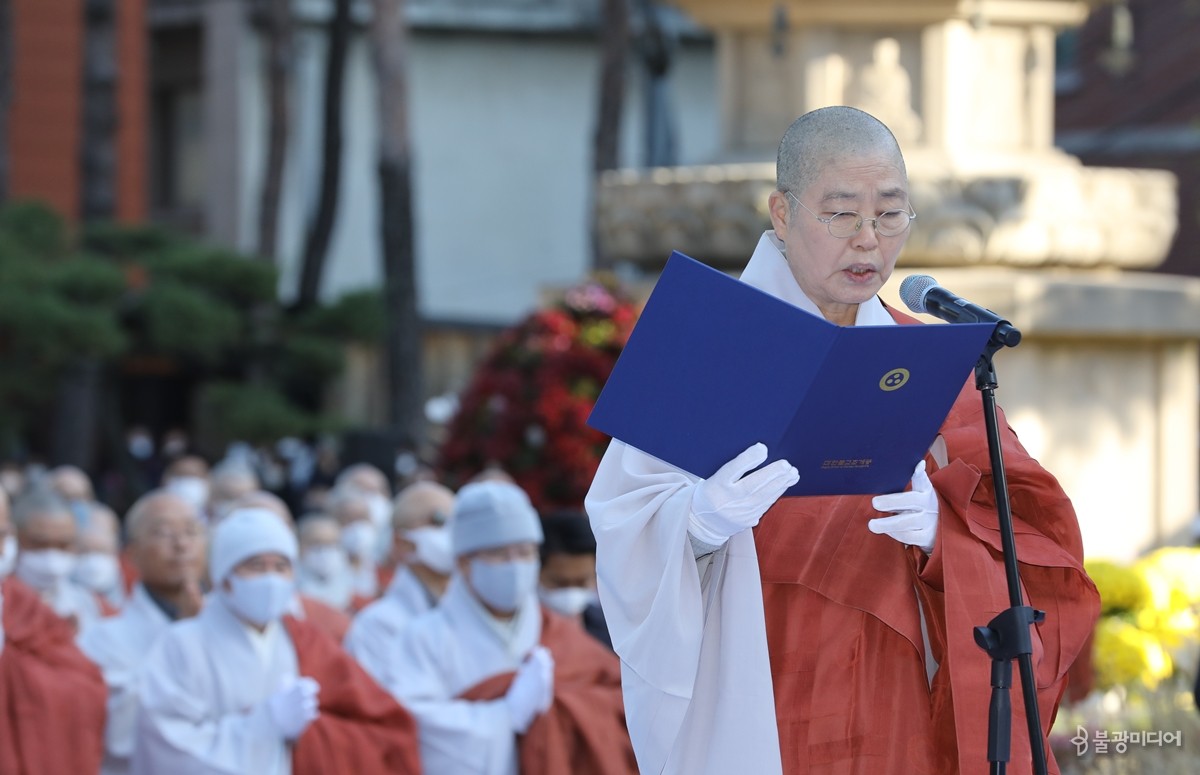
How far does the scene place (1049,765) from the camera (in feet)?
11.4

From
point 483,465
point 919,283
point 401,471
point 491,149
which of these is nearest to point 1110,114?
point 491,149

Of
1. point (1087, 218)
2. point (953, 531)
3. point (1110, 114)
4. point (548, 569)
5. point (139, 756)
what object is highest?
point (1110, 114)

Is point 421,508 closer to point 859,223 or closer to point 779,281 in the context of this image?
point 779,281

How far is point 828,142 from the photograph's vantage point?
141 inches

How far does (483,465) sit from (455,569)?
2177mm

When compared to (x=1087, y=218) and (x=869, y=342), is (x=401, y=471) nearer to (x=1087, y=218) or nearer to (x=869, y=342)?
(x=1087, y=218)

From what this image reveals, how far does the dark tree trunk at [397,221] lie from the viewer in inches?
776

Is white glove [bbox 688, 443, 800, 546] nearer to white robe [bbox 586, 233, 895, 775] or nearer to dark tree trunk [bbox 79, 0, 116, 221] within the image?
white robe [bbox 586, 233, 895, 775]

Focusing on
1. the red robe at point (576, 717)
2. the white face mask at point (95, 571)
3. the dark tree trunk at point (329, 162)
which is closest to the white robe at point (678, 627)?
the red robe at point (576, 717)

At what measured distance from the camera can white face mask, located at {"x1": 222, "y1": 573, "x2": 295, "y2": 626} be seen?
22.2 feet

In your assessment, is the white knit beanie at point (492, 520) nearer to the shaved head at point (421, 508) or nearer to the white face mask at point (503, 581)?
the white face mask at point (503, 581)

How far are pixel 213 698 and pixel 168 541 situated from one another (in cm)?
123

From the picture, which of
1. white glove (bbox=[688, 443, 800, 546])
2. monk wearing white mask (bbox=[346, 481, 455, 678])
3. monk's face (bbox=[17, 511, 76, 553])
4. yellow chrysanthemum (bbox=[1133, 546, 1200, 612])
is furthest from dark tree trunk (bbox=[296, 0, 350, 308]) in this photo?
white glove (bbox=[688, 443, 800, 546])

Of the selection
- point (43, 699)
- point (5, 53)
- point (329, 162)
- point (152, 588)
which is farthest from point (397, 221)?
point (43, 699)
